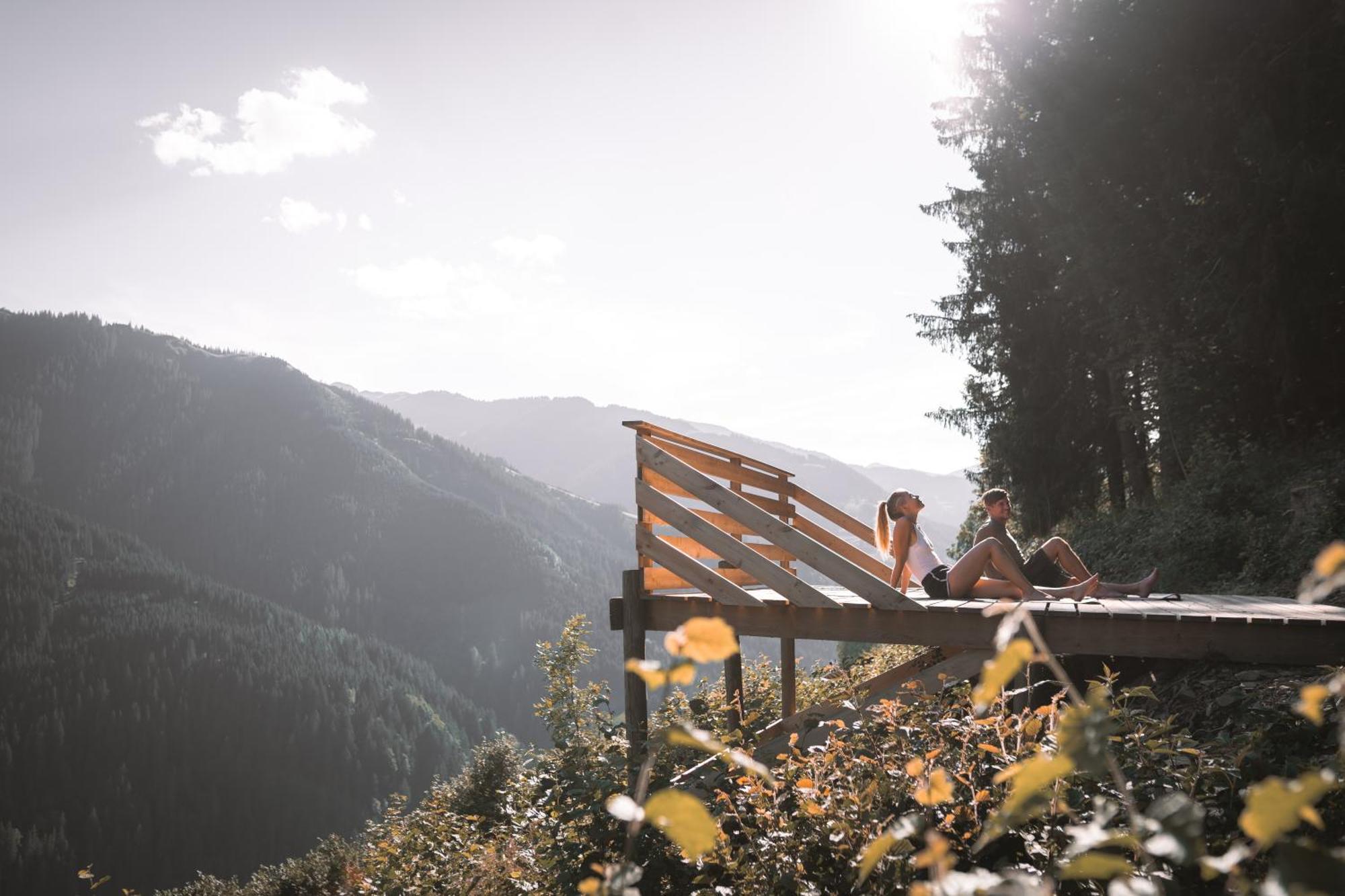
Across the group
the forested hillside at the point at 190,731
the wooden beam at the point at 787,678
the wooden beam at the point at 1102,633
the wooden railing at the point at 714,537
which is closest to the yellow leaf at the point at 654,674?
the wooden railing at the point at 714,537

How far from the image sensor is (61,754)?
96688 mm

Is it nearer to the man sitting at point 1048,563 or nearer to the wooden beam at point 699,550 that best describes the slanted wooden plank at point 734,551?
the wooden beam at point 699,550

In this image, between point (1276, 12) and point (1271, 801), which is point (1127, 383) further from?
point (1271, 801)

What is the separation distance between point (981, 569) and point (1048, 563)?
3.33ft

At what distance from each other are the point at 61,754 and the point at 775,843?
123717mm

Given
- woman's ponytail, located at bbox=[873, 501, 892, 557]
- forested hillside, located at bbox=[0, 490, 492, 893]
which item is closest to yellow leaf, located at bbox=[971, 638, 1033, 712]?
woman's ponytail, located at bbox=[873, 501, 892, 557]

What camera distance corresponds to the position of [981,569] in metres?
5.11

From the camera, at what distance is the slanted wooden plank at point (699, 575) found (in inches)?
203

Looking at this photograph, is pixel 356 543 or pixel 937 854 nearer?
pixel 937 854

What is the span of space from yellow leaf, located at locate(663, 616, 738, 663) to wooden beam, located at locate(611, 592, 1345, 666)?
154 inches

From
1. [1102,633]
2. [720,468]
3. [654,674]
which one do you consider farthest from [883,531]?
[654,674]

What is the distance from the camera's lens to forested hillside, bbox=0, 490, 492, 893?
295ft

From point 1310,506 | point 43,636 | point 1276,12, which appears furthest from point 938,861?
point 43,636

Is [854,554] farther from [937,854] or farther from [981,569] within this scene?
[937,854]
